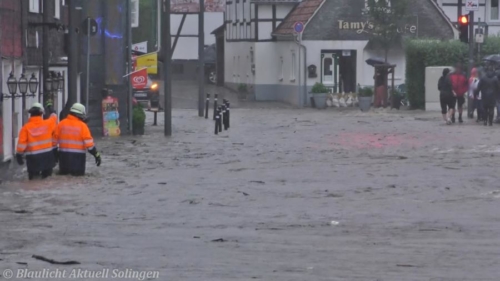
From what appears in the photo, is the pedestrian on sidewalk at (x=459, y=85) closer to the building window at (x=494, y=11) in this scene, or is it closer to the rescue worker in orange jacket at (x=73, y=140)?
the rescue worker in orange jacket at (x=73, y=140)

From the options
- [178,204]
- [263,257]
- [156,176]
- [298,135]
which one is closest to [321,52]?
[298,135]

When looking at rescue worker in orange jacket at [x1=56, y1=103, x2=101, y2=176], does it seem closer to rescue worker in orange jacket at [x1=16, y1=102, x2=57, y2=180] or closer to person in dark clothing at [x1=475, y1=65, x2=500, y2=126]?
rescue worker in orange jacket at [x1=16, y1=102, x2=57, y2=180]

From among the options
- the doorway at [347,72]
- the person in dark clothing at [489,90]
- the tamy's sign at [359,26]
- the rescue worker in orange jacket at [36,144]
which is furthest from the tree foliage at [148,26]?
the rescue worker in orange jacket at [36,144]

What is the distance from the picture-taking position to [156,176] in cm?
2072

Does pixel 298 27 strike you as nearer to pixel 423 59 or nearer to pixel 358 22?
pixel 358 22

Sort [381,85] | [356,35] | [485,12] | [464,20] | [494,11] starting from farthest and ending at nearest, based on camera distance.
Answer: [494,11] < [485,12] < [356,35] < [381,85] < [464,20]

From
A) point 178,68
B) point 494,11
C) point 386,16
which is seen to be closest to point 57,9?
point 386,16

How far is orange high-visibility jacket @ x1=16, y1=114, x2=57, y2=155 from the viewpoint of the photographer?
19.2 meters

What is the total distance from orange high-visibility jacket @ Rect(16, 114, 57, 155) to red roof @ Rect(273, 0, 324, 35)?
124 feet

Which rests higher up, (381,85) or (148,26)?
(148,26)

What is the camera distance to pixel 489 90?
33.1 m

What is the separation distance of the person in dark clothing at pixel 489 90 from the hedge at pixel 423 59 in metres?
12.3

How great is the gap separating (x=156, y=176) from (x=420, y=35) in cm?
3838

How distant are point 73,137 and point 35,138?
0.61 m
